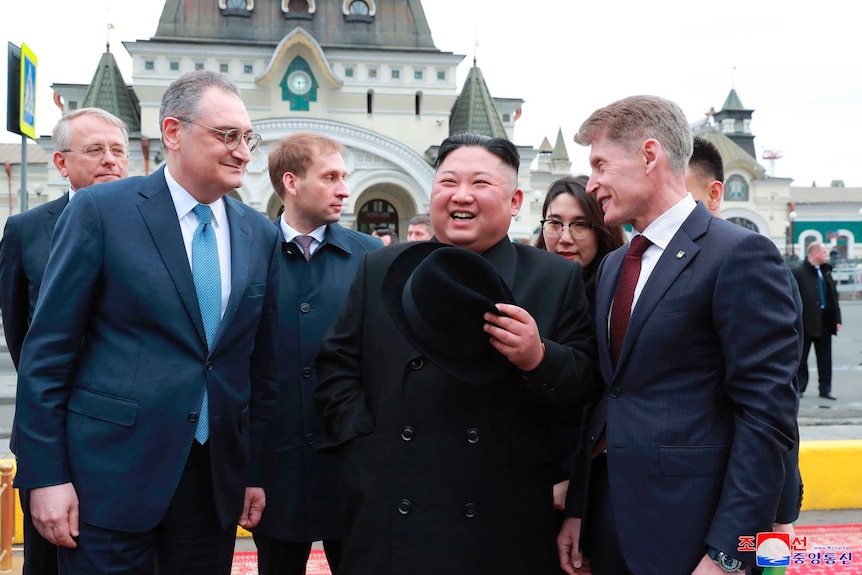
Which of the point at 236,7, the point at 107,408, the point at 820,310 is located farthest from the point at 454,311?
the point at 236,7

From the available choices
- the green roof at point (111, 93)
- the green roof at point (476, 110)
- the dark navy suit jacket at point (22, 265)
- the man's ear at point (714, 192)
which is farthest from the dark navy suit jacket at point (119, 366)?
the green roof at point (476, 110)

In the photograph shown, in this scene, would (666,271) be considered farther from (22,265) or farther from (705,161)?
(22,265)

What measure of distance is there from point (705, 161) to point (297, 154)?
189cm

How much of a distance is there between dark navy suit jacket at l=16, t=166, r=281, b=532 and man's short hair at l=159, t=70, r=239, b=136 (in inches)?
11.0

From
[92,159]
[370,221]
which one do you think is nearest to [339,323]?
[92,159]

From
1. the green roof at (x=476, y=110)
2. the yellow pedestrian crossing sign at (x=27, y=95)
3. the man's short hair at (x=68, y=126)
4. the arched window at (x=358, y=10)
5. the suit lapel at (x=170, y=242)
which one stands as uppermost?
the arched window at (x=358, y=10)

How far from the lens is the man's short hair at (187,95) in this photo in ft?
8.76

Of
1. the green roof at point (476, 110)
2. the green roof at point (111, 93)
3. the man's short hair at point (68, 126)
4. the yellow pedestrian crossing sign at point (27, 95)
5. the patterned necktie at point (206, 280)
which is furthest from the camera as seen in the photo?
the green roof at point (476, 110)

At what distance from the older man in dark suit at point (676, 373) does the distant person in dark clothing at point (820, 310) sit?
868 centimetres

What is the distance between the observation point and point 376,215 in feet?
117

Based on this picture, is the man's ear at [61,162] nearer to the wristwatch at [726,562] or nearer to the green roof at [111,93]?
the wristwatch at [726,562]

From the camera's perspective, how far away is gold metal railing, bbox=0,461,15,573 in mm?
4207

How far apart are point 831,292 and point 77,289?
1052cm

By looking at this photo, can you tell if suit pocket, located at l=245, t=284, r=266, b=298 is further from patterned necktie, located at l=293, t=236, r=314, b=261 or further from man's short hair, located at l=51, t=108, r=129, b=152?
man's short hair, located at l=51, t=108, r=129, b=152
